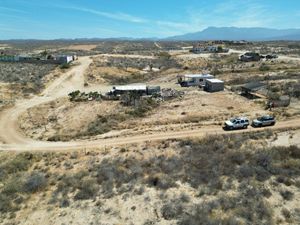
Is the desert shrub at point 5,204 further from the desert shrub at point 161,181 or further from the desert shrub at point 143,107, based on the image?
the desert shrub at point 143,107

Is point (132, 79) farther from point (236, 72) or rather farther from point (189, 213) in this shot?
point (189, 213)

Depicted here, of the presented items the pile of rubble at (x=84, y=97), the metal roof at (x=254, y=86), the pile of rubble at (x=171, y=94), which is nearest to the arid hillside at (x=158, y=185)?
the pile of rubble at (x=171, y=94)

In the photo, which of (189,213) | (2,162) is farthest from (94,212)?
(2,162)

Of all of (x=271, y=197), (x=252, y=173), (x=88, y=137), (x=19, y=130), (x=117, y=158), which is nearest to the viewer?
(x=271, y=197)

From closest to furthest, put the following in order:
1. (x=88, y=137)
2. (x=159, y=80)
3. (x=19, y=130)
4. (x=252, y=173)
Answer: (x=252, y=173) < (x=88, y=137) < (x=19, y=130) < (x=159, y=80)

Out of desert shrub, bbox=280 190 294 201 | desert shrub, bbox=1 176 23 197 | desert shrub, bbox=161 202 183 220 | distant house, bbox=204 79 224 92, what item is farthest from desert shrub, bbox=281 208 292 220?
distant house, bbox=204 79 224 92

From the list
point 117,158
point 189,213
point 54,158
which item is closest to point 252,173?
point 189,213

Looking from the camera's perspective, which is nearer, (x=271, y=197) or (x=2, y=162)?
(x=271, y=197)

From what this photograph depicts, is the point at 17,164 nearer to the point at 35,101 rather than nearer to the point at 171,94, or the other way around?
the point at 35,101

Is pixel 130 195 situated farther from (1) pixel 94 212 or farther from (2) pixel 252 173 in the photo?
(2) pixel 252 173
